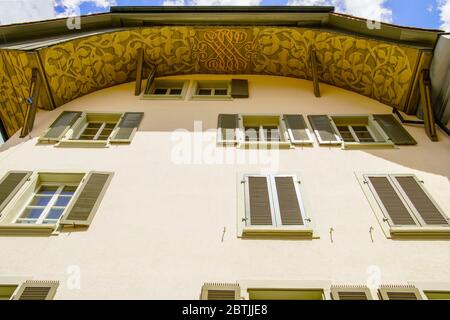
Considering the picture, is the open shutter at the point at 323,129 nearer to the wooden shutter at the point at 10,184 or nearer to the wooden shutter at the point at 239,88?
the wooden shutter at the point at 239,88

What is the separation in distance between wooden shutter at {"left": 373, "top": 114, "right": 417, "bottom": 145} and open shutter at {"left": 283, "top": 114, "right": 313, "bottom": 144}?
1.62m

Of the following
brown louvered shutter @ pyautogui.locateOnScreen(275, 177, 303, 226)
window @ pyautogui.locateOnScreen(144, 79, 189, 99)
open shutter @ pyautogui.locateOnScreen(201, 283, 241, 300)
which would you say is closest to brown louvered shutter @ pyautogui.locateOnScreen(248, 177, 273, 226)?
brown louvered shutter @ pyautogui.locateOnScreen(275, 177, 303, 226)

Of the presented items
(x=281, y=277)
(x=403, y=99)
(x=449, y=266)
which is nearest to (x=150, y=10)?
(x=403, y=99)

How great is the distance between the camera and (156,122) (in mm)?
8789

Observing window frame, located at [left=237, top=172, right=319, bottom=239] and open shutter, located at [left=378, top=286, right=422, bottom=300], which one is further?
window frame, located at [left=237, top=172, right=319, bottom=239]

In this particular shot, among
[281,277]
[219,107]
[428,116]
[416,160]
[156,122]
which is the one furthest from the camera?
[219,107]

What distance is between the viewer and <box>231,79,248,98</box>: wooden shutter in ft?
32.3

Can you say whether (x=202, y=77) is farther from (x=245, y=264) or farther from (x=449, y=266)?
(x=449, y=266)

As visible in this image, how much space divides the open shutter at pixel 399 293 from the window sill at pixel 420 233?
101cm

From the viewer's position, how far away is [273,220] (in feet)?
18.9

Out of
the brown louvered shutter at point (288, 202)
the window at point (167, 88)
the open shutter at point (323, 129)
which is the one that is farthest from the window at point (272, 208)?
the window at point (167, 88)

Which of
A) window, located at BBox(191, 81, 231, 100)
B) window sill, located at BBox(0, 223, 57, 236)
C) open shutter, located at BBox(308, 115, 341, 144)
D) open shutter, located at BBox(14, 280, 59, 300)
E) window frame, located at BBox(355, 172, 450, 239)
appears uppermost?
window, located at BBox(191, 81, 231, 100)

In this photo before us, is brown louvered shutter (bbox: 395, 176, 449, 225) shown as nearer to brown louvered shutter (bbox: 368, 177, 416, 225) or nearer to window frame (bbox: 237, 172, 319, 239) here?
brown louvered shutter (bbox: 368, 177, 416, 225)
